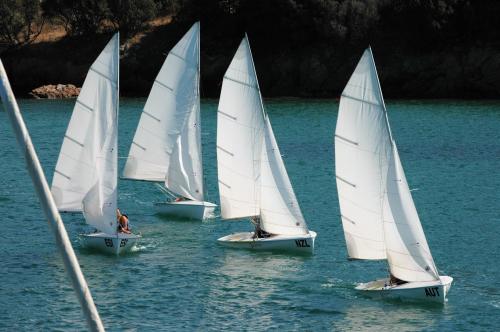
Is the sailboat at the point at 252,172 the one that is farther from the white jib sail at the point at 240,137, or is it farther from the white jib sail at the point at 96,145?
the white jib sail at the point at 96,145

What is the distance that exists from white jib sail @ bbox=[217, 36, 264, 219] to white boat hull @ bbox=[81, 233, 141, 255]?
15.5 feet

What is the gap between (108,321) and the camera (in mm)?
30781

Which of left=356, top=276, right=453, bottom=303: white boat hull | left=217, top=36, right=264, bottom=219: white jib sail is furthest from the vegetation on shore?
left=356, top=276, right=453, bottom=303: white boat hull

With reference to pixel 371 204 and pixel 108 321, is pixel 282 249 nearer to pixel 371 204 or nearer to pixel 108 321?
pixel 371 204

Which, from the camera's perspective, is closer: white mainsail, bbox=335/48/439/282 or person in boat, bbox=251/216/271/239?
white mainsail, bbox=335/48/439/282

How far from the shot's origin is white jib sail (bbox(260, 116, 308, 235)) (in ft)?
130

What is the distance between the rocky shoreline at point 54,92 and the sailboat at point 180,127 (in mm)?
→ 67615

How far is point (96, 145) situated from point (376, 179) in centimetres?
1211

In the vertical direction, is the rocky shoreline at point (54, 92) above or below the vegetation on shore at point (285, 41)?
below

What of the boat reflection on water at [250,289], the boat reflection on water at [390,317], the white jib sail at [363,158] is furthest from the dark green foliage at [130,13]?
the boat reflection on water at [390,317]

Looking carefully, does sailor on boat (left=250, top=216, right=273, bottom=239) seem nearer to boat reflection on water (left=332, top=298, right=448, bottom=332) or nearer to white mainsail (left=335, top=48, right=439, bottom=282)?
white mainsail (left=335, top=48, right=439, bottom=282)

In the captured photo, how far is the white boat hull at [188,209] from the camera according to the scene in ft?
151

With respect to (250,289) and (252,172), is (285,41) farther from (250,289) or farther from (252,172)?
(250,289)

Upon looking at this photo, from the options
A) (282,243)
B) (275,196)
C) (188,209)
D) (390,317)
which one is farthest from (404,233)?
(188,209)
